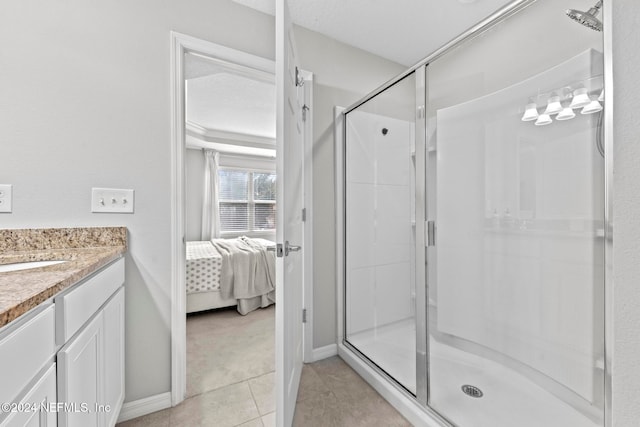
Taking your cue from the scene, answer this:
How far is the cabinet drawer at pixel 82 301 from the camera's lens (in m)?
0.72

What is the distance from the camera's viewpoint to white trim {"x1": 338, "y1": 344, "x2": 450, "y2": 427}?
4.29ft

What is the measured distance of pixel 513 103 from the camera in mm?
1320

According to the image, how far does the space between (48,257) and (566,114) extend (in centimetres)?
227

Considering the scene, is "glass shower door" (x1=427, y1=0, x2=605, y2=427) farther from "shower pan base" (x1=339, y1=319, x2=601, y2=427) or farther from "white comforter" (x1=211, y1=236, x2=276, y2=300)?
"white comforter" (x1=211, y1=236, x2=276, y2=300)

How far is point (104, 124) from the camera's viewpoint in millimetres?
1365

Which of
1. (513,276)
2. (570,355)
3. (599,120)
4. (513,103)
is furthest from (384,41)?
(570,355)

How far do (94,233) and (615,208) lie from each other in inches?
73.2

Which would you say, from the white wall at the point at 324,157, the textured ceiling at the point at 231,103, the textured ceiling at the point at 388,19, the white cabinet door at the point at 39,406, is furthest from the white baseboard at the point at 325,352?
the textured ceiling at the point at 388,19

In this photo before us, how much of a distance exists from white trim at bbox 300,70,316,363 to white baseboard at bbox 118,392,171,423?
0.86 m

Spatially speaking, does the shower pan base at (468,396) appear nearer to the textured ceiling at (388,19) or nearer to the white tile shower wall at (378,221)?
the white tile shower wall at (378,221)

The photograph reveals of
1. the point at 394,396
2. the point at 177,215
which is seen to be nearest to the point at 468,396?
the point at 394,396

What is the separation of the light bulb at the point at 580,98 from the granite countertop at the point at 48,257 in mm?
1833

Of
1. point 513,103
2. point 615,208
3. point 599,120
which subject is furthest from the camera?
point 513,103

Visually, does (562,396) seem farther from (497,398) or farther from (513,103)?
(513,103)
